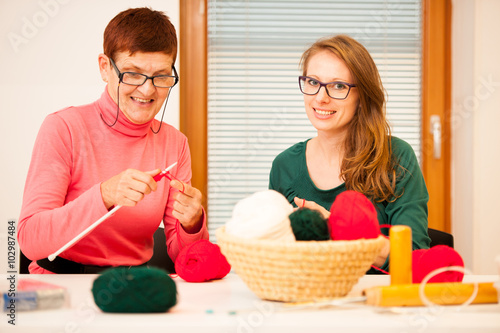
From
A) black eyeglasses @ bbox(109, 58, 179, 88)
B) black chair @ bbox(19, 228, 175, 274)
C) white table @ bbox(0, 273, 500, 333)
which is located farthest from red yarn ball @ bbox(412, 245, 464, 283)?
black chair @ bbox(19, 228, 175, 274)

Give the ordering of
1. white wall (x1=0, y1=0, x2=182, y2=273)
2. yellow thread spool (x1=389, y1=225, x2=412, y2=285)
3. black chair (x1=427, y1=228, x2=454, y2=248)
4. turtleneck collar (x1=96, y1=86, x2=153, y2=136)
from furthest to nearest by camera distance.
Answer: white wall (x1=0, y1=0, x2=182, y2=273)
black chair (x1=427, y1=228, x2=454, y2=248)
turtleneck collar (x1=96, y1=86, x2=153, y2=136)
yellow thread spool (x1=389, y1=225, x2=412, y2=285)

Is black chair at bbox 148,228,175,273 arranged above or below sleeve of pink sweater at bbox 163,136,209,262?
below

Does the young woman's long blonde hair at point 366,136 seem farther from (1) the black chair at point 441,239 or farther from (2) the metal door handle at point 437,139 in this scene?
(2) the metal door handle at point 437,139

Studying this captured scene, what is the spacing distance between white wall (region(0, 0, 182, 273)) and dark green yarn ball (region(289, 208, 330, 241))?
1.85 metres

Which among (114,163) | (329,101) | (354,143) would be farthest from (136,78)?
(354,143)

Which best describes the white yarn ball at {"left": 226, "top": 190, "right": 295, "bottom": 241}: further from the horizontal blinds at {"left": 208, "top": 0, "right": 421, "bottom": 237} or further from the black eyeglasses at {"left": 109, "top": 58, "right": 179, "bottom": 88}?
the horizontal blinds at {"left": 208, "top": 0, "right": 421, "bottom": 237}

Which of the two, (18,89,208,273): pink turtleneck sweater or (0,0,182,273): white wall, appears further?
(0,0,182,273): white wall

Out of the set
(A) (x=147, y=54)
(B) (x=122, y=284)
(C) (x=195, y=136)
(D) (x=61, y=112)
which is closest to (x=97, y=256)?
(D) (x=61, y=112)

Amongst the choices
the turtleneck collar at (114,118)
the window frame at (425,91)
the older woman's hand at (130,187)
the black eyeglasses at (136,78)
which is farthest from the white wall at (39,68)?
the older woman's hand at (130,187)

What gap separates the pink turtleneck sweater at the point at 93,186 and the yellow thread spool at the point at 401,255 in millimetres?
656

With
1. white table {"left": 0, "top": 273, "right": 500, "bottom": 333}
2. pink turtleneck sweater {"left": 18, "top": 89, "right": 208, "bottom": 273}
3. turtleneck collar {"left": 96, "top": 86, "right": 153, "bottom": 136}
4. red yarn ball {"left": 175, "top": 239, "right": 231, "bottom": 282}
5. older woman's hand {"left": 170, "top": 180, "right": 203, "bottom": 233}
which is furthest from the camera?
turtleneck collar {"left": 96, "top": 86, "right": 153, "bottom": 136}

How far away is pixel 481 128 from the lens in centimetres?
249

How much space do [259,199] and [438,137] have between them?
2.08 m

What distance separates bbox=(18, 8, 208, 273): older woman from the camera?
1.24 metres
